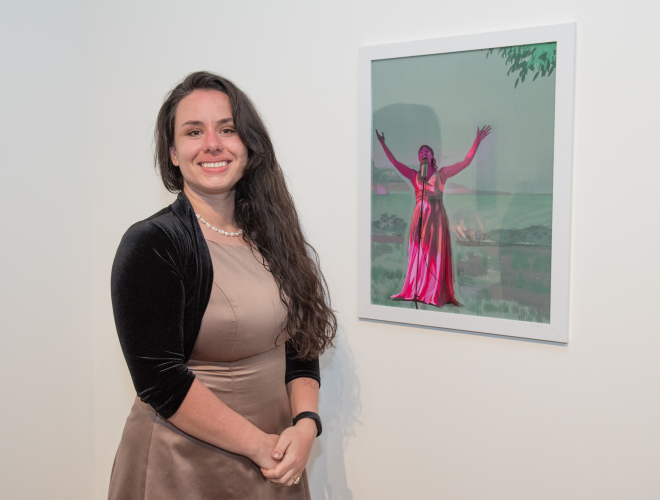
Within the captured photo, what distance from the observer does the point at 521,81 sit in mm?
1357

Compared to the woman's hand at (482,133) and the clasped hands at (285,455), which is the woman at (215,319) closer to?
the clasped hands at (285,455)

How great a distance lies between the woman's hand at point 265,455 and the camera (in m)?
1.23

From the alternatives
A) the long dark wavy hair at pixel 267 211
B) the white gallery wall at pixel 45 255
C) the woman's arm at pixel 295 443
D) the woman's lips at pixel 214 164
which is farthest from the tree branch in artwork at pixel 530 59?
the white gallery wall at pixel 45 255

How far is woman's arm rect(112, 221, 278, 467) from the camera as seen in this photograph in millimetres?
1122

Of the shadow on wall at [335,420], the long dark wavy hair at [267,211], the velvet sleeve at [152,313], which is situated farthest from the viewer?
the shadow on wall at [335,420]

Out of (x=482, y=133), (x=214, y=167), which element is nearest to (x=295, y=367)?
(x=214, y=167)

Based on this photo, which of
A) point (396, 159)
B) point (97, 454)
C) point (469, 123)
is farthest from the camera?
point (97, 454)

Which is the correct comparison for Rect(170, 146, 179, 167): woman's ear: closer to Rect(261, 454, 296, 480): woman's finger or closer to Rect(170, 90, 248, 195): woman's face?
Rect(170, 90, 248, 195): woman's face

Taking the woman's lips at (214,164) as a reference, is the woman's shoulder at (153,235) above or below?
below

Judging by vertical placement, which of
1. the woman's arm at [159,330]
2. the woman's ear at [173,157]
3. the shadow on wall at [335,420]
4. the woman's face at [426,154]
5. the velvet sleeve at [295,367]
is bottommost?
the shadow on wall at [335,420]

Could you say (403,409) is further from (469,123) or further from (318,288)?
(469,123)

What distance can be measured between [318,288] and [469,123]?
624mm

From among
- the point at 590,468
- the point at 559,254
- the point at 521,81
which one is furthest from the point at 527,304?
the point at 521,81

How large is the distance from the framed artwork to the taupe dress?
0.41 meters
